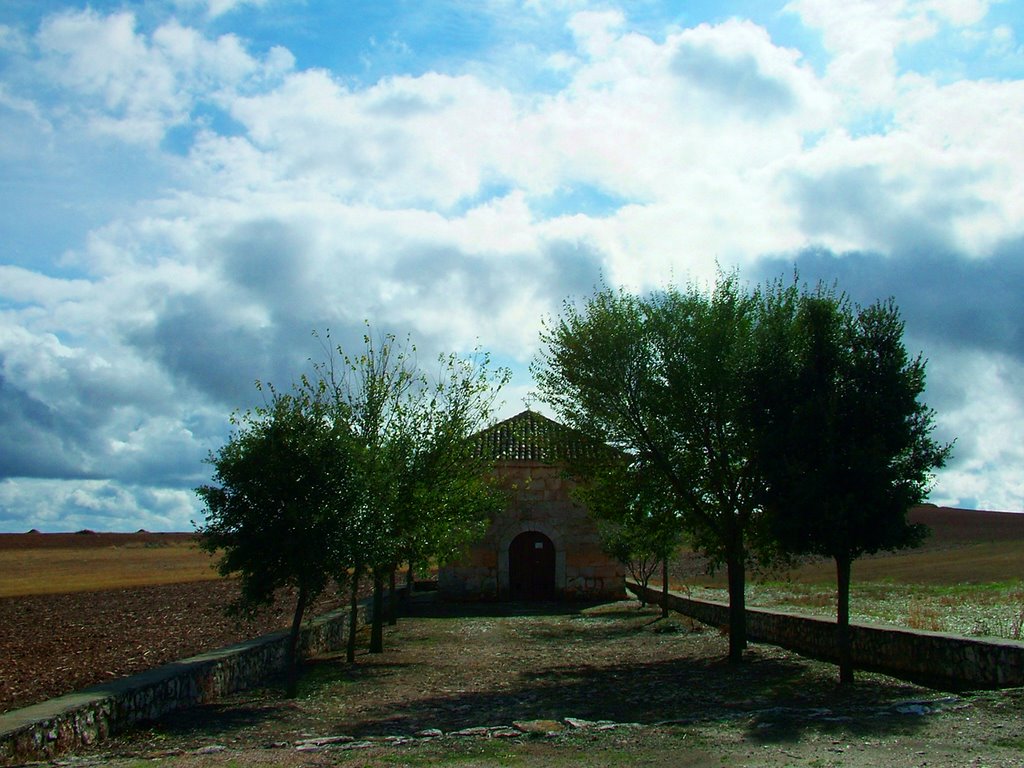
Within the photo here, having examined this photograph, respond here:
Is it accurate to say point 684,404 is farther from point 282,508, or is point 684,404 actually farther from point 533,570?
point 533,570

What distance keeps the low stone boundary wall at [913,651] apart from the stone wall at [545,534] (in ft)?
50.2

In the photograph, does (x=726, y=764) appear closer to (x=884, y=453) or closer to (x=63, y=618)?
(x=884, y=453)

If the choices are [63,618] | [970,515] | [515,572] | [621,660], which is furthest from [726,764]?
[970,515]

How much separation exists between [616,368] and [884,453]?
18.8 feet

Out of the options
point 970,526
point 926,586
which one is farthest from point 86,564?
point 970,526

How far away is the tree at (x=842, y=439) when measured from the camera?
12602 millimetres

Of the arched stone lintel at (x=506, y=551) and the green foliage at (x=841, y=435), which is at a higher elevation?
the green foliage at (x=841, y=435)

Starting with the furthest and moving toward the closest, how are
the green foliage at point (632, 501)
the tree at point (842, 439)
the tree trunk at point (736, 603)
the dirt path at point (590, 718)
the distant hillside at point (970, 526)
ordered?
the distant hillside at point (970, 526) → the green foliage at point (632, 501) → the tree trunk at point (736, 603) → the tree at point (842, 439) → the dirt path at point (590, 718)

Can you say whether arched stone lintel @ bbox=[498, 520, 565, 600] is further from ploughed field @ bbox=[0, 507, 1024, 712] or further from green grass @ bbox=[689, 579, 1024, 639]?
green grass @ bbox=[689, 579, 1024, 639]

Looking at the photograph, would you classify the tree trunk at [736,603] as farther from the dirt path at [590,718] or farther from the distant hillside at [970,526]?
the distant hillside at [970,526]

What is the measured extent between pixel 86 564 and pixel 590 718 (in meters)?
57.8

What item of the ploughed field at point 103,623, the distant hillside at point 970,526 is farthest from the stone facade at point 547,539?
the distant hillside at point 970,526

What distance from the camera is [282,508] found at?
13.4 m

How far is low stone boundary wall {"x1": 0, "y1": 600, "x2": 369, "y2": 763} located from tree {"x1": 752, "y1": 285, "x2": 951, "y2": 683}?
8273 mm
